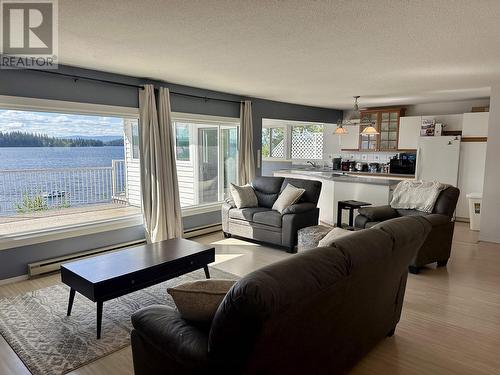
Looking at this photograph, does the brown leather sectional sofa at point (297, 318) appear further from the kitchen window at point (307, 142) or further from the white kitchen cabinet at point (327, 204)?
the kitchen window at point (307, 142)

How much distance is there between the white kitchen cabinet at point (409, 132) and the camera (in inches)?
285

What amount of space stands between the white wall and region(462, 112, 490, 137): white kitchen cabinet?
1.38m

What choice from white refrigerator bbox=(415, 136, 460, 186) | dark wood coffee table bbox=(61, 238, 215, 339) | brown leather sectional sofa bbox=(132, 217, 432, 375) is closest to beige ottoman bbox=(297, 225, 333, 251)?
dark wood coffee table bbox=(61, 238, 215, 339)

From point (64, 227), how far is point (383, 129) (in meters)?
6.81

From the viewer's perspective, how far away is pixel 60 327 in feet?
9.12

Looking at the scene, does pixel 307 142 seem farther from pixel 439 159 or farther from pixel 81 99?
pixel 81 99

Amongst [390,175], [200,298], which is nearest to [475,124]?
[390,175]

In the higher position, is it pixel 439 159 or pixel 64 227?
pixel 439 159

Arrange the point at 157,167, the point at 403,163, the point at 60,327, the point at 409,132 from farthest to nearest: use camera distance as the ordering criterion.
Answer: the point at 403,163, the point at 409,132, the point at 157,167, the point at 60,327

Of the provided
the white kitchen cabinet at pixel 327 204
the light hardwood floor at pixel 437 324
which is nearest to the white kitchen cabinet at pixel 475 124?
the light hardwood floor at pixel 437 324

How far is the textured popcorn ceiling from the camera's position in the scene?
2.21m

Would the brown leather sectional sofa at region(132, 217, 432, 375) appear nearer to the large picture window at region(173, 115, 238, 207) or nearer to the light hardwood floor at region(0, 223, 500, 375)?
the light hardwood floor at region(0, 223, 500, 375)

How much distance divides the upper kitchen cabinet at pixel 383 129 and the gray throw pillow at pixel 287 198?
145 inches

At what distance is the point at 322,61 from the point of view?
3.63 meters
